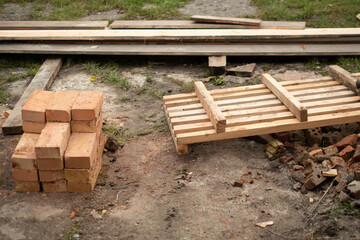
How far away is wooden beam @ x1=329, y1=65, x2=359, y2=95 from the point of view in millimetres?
5716

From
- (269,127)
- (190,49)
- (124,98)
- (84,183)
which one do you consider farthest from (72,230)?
(190,49)

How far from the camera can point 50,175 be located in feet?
14.6

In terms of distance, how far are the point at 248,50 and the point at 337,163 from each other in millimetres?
3233

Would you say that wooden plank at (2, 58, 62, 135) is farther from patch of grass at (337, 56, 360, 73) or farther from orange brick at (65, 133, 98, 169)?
patch of grass at (337, 56, 360, 73)

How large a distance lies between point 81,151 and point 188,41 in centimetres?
385

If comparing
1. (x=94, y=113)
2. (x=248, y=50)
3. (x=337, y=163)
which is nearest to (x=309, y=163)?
(x=337, y=163)

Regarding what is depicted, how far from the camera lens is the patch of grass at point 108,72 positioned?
6983mm

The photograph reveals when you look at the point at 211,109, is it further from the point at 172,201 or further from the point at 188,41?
the point at 188,41

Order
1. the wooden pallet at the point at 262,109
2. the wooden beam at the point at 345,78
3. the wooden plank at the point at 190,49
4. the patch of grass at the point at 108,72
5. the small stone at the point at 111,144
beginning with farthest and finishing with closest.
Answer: the wooden plank at the point at 190,49
the patch of grass at the point at 108,72
the wooden beam at the point at 345,78
the small stone at the point at 111,144
the wooden pallet at the point at 262,109

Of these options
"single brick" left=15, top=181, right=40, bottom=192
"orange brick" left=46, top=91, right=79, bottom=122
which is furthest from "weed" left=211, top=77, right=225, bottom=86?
"single brick" left=15, top=181, right=40, bottom=192

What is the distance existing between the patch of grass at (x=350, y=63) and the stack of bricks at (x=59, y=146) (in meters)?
4.30

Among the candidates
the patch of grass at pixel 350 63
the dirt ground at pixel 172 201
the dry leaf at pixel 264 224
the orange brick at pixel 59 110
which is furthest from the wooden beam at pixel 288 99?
the orange brick at pixel 59 110

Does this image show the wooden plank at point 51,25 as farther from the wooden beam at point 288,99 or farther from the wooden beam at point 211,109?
the wooden beam at point 288,99

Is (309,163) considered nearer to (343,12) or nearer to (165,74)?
(165,74)
